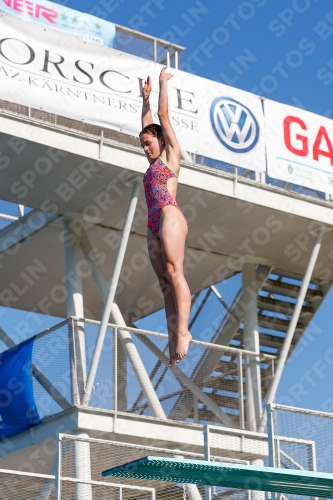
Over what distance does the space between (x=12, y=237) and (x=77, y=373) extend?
11.9 ft

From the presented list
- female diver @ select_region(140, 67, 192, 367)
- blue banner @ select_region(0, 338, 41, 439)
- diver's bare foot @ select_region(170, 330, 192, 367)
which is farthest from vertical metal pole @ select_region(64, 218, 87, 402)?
diver's bare foot @ select_region(170, 330, 192, 367)

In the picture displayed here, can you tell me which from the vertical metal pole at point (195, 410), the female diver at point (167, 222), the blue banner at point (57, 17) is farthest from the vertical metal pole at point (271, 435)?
the blue banner at point (57, 17)

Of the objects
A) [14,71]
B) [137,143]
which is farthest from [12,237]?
[14,71]

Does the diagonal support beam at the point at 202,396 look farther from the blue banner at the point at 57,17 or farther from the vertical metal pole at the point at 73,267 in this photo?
the blue banner at the point at 57,17

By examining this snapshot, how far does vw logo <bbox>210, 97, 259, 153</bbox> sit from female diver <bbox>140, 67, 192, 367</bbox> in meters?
7.80

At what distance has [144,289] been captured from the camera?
2070cm

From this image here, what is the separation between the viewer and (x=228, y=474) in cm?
730

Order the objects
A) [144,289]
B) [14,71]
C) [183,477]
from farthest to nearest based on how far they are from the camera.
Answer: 1. [144,289]
2. [14,71]
3. [183,477]

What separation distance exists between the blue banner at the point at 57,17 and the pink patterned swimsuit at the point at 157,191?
34.5 feet

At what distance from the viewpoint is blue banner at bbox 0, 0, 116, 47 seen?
733 inches

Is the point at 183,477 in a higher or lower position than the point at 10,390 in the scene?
lower

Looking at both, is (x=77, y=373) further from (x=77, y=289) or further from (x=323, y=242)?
(x=323, y=242)

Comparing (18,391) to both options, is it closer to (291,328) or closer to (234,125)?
(291,328)

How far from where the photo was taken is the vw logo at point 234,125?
54.0 ft
